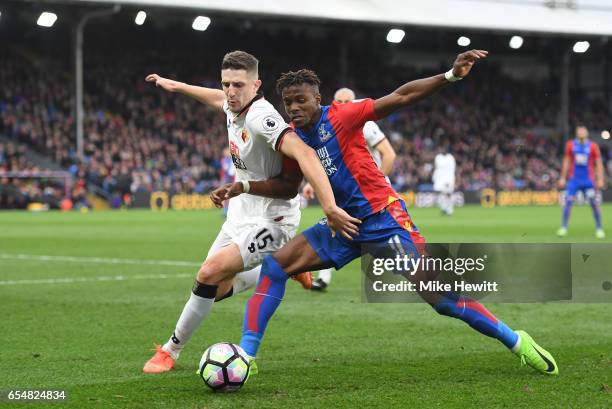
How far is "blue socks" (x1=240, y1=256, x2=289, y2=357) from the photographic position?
6.07m

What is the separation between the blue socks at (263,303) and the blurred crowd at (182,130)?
27.7 m

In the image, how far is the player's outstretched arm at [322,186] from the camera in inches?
226

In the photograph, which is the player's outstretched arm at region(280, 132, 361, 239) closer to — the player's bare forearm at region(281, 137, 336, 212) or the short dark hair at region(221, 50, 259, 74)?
the player's bare forearm at region(281, 137, 336, 212)

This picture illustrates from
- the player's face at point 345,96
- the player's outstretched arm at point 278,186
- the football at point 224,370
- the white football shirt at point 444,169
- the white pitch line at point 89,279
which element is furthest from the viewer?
the white football shirt at point 444,169

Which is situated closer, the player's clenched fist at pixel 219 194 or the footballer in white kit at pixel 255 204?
the player's clenched fist at pixel 219 194

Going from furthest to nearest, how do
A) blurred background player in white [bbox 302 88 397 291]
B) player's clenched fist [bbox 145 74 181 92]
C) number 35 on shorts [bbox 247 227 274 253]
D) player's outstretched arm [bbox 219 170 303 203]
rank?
blurred background player in white [bbox 302 88 397 291], player's clenched fist [bbox 145 74 181 92], number 35 on shorts [bbox 247 227 274 253], player's outstretched arm [bbox 219 170 303 203]

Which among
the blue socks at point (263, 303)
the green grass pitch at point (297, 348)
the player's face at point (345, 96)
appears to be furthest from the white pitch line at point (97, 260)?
the blue socks at point (263, 303)

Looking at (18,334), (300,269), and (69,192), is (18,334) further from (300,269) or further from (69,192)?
(69,192)

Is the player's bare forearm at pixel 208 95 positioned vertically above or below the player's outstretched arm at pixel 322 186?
above

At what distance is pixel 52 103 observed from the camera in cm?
3875

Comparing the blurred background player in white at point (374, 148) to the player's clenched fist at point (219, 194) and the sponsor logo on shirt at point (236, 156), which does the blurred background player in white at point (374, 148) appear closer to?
the sponsor logo on shirt at point (236, 156)

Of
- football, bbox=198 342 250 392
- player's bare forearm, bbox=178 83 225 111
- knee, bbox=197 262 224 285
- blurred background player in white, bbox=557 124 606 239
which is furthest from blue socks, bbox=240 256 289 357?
blurred background player in white, bbox=557 124 606 239

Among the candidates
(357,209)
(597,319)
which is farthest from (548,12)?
(357,209)

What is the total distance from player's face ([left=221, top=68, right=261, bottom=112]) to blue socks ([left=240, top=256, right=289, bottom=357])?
992 mm
